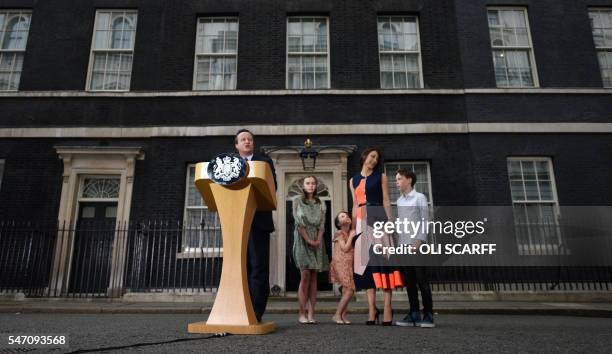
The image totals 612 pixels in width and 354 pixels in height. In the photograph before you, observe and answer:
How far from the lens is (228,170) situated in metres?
3.48

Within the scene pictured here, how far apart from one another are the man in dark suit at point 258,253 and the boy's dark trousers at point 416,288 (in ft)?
4.93

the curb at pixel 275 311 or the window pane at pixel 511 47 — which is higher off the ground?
the window pane at pixel 511 47

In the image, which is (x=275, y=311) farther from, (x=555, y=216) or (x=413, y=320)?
(x=555, y=216)

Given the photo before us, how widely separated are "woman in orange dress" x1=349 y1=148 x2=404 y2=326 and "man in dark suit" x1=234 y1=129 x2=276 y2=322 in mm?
1097

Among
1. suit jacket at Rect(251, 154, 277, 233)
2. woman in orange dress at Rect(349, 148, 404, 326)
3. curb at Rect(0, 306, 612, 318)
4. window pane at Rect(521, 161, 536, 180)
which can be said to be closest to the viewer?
suit jacket at Rect(251, 154, 277, 233)

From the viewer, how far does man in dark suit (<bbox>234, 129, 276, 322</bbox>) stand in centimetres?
379

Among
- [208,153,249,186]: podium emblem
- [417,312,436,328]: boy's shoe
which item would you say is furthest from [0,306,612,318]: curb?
[208,153,249,186]: podium emblem

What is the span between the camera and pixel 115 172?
10.9m

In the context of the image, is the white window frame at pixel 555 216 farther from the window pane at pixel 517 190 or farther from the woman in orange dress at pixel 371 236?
the woman in orange dress at pixel 371 236

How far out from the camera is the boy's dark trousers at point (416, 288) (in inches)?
171

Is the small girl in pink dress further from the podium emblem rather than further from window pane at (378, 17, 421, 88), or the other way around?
window pane at (378, 17, 421, 88)

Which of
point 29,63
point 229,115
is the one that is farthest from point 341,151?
point 29,63

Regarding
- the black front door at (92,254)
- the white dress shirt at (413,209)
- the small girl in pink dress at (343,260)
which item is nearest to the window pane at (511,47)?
the white dress shirt at (413,209)

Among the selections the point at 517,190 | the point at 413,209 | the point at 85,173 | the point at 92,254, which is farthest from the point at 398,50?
the point at 92,254
